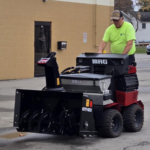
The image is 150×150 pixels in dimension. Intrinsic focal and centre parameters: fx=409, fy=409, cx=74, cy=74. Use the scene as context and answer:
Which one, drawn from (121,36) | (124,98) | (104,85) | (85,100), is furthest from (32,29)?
(85,100)

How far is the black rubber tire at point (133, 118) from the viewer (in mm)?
7496

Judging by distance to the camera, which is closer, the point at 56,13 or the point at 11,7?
the point at 11,7

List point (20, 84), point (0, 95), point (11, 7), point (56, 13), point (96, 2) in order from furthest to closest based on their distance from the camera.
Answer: point (96, 2) < point (56, 13) < point (11, 7) < point (20, 84) < point (0, 95)

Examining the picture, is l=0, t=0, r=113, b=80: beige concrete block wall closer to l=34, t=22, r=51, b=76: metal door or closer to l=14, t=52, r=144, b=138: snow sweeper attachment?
l=34, t=22, r=51, b=76: metal door

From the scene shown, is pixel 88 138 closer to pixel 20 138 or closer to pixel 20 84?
pixel 20 138

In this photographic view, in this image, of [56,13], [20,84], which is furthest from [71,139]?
[56,13]

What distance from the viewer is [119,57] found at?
7238 millimetres

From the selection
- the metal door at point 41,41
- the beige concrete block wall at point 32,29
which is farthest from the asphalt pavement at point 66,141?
the metal door at point 41,41

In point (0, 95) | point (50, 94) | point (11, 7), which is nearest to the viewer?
point (50, 94)

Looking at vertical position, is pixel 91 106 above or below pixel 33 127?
above

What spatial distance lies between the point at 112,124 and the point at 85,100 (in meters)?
0.98

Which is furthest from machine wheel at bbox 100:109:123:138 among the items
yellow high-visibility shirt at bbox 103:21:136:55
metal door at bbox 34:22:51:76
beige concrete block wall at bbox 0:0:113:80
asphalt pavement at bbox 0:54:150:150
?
metal door at bbox 34:22:51:76

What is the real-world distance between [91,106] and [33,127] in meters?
1.08

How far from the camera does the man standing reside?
7625 mm
